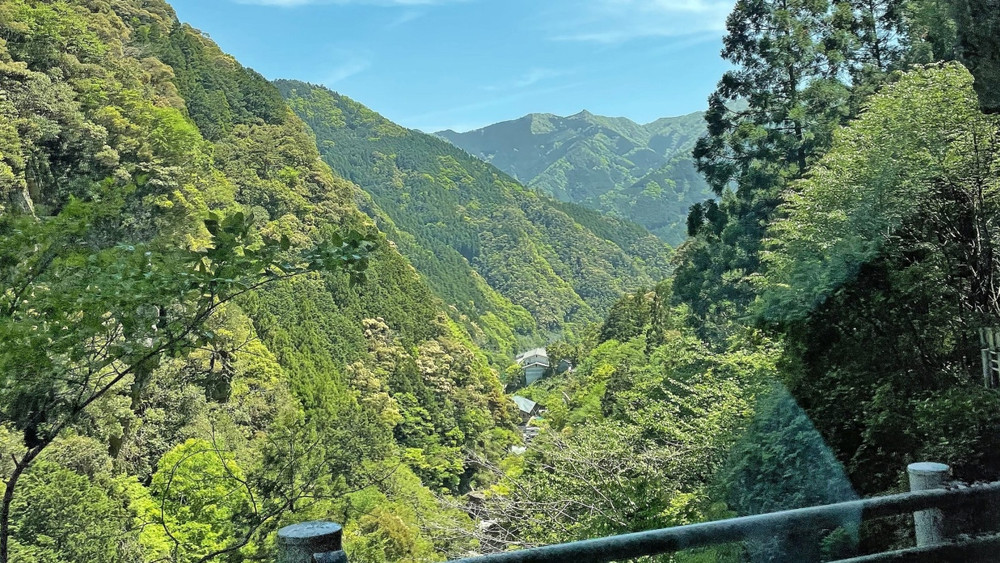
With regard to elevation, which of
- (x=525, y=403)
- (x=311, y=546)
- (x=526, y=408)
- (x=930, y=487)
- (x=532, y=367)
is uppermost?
(x=311, y=546)

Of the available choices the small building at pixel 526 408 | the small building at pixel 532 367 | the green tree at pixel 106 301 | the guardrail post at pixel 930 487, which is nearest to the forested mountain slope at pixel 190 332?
the green tree at pixel 106 301

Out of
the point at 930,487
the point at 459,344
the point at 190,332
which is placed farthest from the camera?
the point at 459,344

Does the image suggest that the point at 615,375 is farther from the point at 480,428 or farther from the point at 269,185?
the point at 269,185

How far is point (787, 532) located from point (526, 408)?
56689mm

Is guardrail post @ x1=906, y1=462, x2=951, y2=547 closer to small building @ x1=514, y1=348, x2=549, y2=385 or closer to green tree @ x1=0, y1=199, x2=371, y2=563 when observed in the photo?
green tree @ x1=0, y1=199, x2=371, y2=563

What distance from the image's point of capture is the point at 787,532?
185 centimetres

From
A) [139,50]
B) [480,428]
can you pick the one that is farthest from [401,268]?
[139,50]

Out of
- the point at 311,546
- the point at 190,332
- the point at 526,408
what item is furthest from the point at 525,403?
the point at 311,546

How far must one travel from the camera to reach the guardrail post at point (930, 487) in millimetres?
2113

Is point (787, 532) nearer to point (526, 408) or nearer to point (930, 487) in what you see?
point (930, 487)

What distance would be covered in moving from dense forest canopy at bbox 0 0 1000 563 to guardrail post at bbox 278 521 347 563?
36.8 inches

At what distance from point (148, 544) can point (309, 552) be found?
1640 cm

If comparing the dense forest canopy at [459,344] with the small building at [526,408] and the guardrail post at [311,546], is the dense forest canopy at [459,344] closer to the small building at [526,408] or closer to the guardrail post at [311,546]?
the guardrail post at [311,546]

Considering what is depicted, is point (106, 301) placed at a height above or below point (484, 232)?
below
